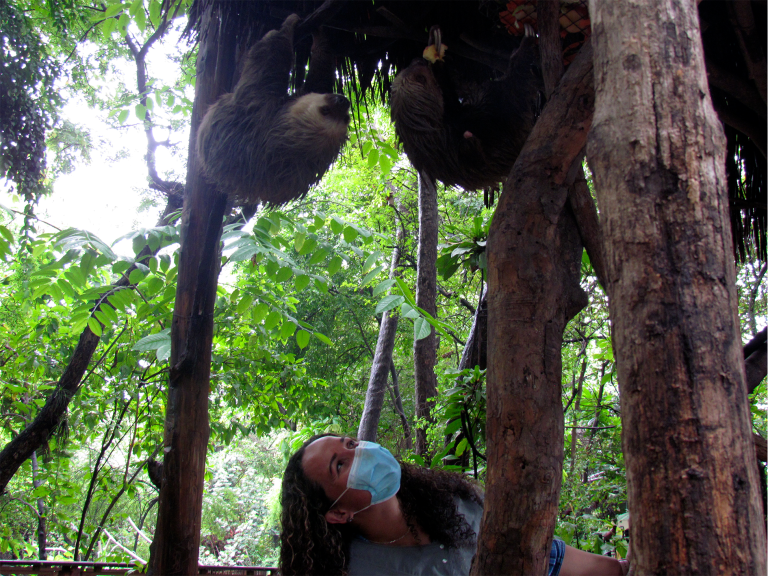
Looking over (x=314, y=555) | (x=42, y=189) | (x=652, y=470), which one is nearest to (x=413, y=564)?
(x=314, y=555)

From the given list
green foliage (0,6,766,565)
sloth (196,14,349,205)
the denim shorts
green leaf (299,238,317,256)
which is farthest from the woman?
sloth (196,14,349,205)

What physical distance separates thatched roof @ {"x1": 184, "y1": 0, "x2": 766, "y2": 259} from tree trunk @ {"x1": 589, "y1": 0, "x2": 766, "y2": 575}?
1.40 m

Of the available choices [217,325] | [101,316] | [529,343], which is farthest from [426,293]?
[529,343]

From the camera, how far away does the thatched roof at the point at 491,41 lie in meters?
2.04

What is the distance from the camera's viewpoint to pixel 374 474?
6.28 feet

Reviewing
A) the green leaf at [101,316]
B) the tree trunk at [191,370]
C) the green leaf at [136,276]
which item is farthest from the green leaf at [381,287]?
the green leaf at [101,316]

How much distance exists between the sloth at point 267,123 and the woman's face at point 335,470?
57.4 inches

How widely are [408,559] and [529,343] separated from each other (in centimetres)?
102

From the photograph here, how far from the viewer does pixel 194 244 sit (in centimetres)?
244

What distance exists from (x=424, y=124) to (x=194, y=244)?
1.24m

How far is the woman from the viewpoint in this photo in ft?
5.89

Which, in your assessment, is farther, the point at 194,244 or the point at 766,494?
the point at 194,244

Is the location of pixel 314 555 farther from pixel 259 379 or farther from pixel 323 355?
pixel 323 355

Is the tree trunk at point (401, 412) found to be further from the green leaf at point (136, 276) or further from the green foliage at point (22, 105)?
the green foliage at point (22, 105)
